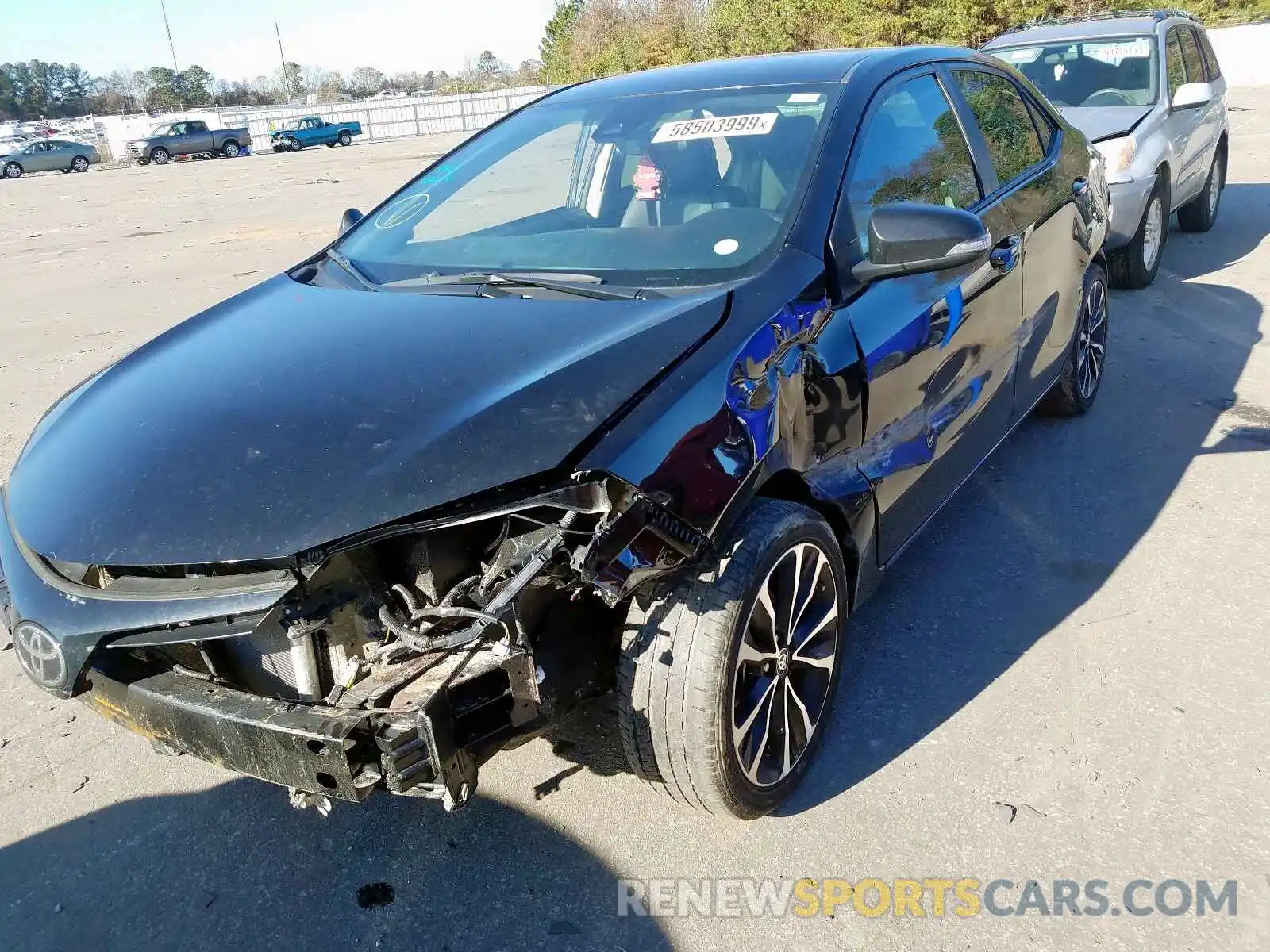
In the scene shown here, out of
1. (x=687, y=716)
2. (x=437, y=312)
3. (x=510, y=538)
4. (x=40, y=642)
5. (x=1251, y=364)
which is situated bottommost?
(x=1251, y=364)

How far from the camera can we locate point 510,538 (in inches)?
76.8

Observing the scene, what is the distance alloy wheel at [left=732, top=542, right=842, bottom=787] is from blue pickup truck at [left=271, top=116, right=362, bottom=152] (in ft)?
143

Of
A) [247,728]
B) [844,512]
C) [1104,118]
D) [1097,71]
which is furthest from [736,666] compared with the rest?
[1097,71]

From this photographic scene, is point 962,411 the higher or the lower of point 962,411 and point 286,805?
the higher

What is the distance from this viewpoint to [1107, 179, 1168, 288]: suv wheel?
6.85 meters

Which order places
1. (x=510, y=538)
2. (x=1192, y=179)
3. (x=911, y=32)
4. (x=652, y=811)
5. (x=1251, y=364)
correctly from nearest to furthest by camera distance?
(x=510, y=538) < (x=652, y=811) < (x=1251, y=364) < (x=1192, y=179) < (x=911, y=32)

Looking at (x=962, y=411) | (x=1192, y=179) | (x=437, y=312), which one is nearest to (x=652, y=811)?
(x=437, y=312)

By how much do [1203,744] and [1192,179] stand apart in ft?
22.4

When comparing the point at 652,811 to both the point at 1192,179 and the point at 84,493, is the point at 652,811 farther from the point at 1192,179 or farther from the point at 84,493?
the point at 1192,179

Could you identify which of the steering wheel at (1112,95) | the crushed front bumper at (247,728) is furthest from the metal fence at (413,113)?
the crushed front bumper at (247,728)

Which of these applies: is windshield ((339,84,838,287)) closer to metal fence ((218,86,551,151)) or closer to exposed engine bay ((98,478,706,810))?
exposed engine bay ((98,478,706,810))

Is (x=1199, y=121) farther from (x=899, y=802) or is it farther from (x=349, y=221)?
(x=899, y=802)

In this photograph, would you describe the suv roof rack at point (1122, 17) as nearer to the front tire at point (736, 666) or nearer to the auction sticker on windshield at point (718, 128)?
the auction sticker on windshield at point (718, 128)

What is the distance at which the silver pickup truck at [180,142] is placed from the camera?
37.0 metres
